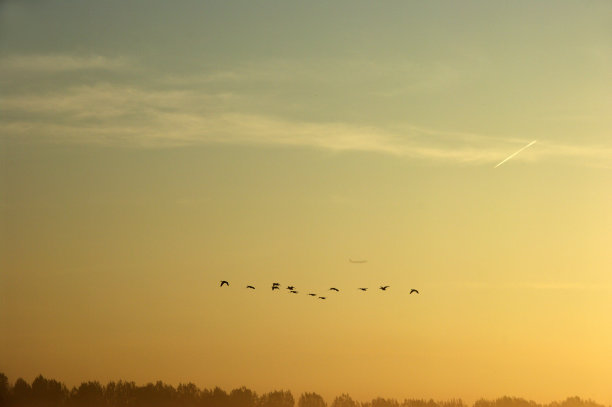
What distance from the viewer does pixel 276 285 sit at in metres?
42.3

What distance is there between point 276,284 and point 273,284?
1.94 ft

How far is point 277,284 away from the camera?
42312 mm

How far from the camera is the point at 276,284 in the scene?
42.4 m

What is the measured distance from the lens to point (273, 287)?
42.2 m

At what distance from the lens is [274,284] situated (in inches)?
1684

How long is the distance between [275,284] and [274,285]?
8.9 inches

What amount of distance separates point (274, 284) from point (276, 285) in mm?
570

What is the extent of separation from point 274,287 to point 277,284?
485 mm

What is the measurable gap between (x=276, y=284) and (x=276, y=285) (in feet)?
0.58

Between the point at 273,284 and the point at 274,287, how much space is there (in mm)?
792

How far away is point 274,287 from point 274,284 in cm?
69
